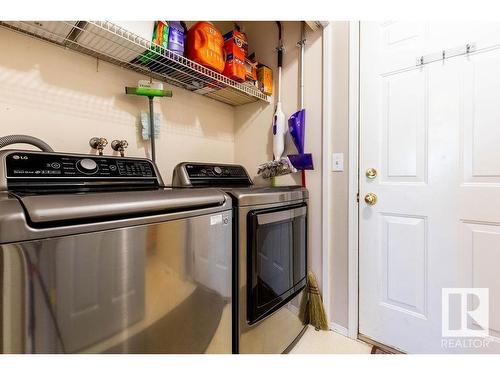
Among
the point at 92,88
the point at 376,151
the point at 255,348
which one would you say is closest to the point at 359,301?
the point at 255,348

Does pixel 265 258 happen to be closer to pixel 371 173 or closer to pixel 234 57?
pixel 371 173

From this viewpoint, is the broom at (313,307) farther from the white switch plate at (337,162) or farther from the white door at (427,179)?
the white switch plate at (337,162)

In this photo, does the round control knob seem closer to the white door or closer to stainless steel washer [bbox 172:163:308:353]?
stainless steel washer [bbox 172:163:308:353]

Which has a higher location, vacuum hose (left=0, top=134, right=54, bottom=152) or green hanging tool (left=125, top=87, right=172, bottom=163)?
green hanging tool (left=125, top=87, right=172, bottom=163)

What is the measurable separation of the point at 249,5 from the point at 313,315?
1743 millimetres

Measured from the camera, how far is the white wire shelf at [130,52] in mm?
1028

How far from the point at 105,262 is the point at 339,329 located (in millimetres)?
1467

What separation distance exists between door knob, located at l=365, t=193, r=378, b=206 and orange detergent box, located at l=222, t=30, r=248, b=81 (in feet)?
3.56

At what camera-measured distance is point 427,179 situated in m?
1.26

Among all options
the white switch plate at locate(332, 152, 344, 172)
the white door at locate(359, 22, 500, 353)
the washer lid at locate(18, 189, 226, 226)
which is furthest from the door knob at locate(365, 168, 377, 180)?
the washer lid at locate(18, 189, 226, 226)

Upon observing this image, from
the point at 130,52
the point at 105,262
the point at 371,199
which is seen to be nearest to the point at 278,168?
the point at 371,199

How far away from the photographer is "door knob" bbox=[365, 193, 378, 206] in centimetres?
140

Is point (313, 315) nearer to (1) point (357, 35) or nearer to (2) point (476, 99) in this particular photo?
(2) point (476, 99)

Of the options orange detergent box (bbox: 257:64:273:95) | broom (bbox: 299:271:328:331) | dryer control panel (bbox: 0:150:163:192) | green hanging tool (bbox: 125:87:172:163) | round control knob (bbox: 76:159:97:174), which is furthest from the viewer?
orange detergent box (bbox: 257:64:273:95)
